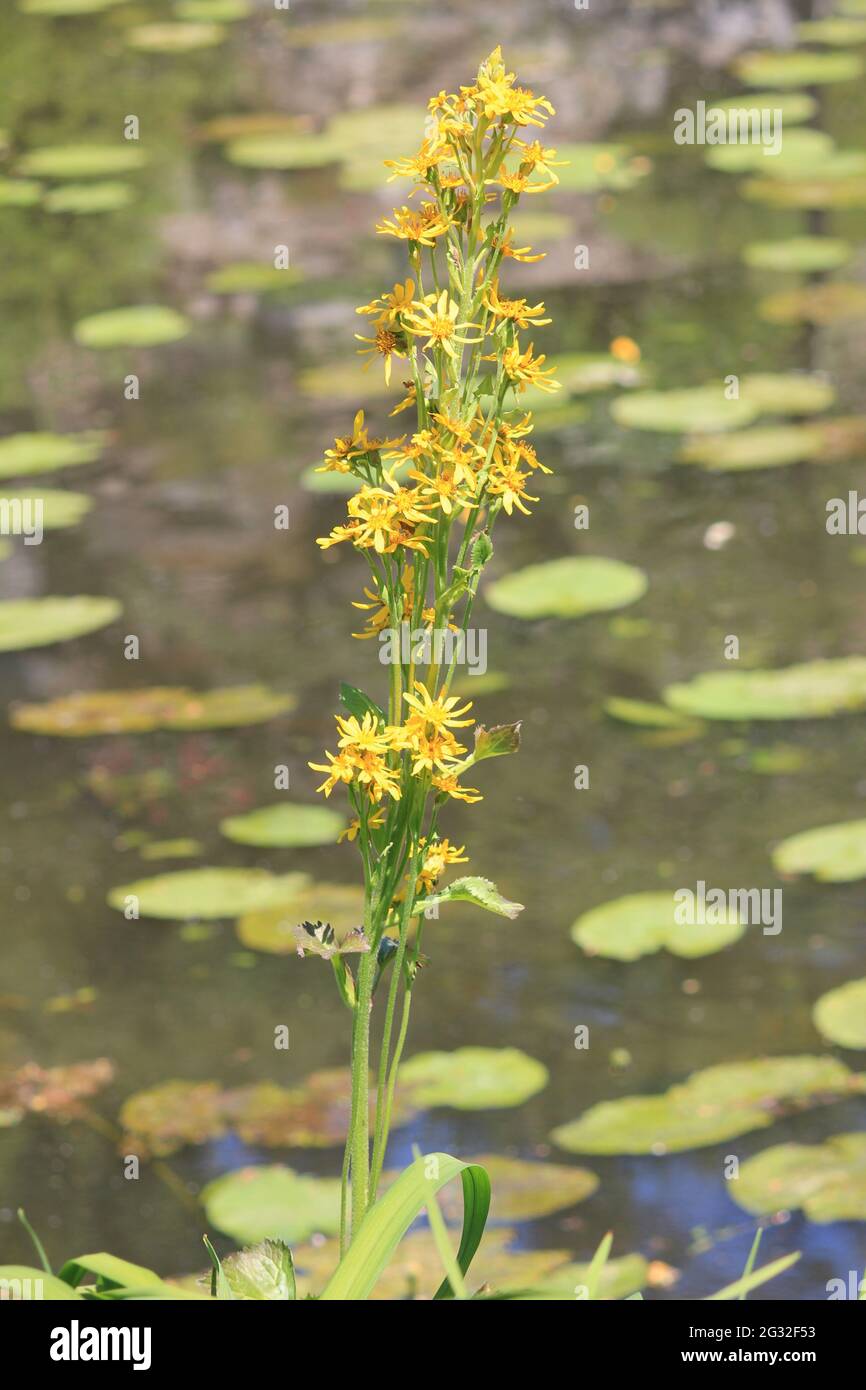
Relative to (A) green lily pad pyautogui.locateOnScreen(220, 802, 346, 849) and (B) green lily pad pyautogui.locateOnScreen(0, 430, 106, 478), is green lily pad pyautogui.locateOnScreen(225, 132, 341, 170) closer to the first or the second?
(B) green lily pad pyautogui.locateOnScreen(0, 430, 106, 478)

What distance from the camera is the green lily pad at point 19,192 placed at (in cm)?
771

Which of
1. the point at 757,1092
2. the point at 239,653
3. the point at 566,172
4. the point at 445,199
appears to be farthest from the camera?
the point at 566,172

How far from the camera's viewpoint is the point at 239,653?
14.7 ft

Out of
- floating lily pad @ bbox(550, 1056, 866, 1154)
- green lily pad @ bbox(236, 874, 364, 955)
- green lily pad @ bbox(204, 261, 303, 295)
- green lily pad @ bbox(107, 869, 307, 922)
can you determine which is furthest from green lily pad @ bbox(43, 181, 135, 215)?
floating lily pad @ bbox(550, 1056, 866, 1154)

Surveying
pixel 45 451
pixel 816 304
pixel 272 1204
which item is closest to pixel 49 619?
pixel 45 451

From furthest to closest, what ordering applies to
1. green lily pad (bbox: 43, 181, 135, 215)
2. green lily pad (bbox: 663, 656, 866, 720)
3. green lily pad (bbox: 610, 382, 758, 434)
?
green lily pad (bbox: 43, 181, 135, 215)
green lily pad (bbox: 610, 382, 758, 434)
green lily pad (bbox: 663, 656, 866, 720)

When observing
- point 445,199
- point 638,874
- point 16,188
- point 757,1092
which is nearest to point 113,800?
point 638,874

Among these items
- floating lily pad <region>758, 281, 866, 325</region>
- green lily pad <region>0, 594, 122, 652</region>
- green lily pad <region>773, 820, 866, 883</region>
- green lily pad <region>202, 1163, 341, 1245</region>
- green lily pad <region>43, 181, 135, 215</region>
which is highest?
green lily pad <region>43, 181, 135, 215</region>

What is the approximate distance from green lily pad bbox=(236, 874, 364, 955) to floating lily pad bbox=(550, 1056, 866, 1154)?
70 cm

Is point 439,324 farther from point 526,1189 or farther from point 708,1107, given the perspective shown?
point 708,1107

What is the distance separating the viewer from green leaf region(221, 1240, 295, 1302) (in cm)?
129

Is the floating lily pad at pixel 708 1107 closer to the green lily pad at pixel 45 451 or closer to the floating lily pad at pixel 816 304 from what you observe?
the green lily pad at pixel 45 451
